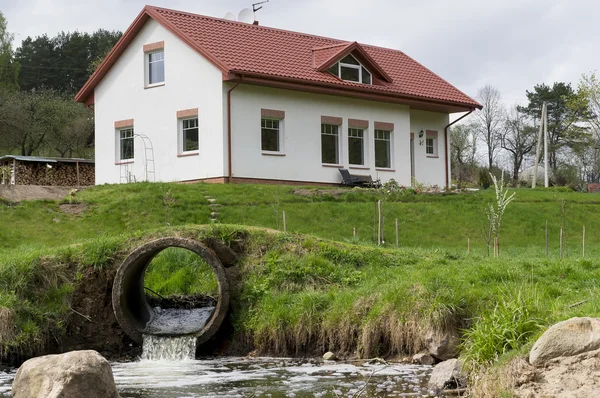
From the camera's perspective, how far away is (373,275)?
15.6m

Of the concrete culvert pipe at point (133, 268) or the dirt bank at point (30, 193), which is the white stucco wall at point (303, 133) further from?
the concrete culvert pipe at point (133, 268)

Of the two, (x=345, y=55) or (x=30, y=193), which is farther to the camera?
(x=345, y=55)

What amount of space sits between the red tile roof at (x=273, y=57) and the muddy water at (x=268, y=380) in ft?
52.1

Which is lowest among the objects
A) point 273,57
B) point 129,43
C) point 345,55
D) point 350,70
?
point 350,70

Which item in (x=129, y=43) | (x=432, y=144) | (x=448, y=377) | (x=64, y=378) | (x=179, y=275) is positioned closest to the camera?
(x=64, y=378)

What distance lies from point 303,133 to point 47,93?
29982mm

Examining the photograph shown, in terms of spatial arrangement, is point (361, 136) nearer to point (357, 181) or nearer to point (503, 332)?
point (357, 181)

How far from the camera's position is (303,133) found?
30.7 m

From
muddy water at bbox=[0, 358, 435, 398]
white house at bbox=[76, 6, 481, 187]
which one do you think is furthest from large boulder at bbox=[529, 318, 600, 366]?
white house at bbox=[76, 6, 481, 187]

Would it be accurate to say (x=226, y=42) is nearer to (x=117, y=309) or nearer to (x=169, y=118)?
(x=169, y=118)

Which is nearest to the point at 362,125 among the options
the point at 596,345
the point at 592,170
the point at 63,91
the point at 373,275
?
the point at 373,275

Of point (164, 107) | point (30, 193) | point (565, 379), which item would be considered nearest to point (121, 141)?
point (164, 107)

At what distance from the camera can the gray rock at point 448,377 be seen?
10.6m

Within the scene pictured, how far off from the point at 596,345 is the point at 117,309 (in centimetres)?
891
